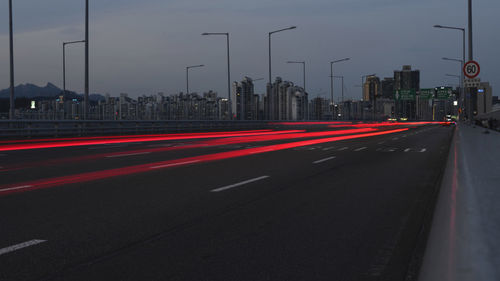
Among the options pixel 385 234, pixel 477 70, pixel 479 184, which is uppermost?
pixel 477 70

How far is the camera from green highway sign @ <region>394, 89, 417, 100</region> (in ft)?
297

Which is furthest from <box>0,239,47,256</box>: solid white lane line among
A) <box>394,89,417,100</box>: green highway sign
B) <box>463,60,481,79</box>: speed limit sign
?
<box>394,89,417,100</box>: green highway sign

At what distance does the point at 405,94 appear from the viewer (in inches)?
3578

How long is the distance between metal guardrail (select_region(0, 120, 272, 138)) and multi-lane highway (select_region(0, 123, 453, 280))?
16.7 metres

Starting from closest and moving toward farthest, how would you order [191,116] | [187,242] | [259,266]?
1. [259,266]
2. [187,242]
3. [191,116]

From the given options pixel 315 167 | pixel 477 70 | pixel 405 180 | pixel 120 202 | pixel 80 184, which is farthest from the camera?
pixel 477 70

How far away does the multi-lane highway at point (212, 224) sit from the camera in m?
4.61

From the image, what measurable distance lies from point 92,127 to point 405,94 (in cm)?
7015

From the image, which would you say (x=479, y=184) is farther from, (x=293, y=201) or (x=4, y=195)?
(x=4, y=195)

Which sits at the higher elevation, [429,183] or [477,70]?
[477,70]

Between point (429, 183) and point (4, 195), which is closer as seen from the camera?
point (4, 195)

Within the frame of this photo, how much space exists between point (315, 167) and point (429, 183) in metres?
3.83

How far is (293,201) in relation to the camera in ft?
27.2

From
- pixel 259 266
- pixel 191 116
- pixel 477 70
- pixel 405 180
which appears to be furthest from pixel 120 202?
pixel 191 116
